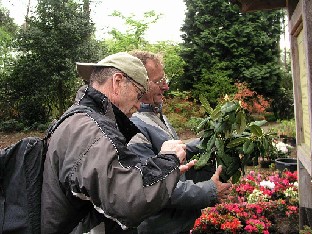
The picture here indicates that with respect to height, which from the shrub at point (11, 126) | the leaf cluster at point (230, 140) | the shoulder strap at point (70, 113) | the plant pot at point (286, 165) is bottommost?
the plant pot at point (286, 165)

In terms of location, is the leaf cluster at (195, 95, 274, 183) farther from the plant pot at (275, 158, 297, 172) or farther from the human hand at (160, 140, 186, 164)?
the plant pot at (275, 158, 297, 172)

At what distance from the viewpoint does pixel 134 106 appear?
2137 mm

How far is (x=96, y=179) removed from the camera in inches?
61.0

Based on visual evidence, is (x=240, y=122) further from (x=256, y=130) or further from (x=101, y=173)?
(x=101, y=173)

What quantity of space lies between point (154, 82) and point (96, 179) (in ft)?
4.93

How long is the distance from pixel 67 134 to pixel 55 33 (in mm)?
16381

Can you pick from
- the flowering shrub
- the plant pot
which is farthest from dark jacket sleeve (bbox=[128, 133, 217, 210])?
the plant pot

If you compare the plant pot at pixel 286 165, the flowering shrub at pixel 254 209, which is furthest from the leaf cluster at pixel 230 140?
the plant pot at pixel 286 165

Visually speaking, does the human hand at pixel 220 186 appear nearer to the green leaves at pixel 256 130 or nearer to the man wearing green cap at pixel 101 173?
the green leaves at pixel 256 130

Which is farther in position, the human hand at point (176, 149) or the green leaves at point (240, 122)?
the green leaves at point (240, 122)

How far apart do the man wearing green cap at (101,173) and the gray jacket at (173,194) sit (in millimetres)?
595

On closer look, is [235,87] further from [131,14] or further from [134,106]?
[134,106]

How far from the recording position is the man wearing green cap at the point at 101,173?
155 cm

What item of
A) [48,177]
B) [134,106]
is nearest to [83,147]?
[48,177]
